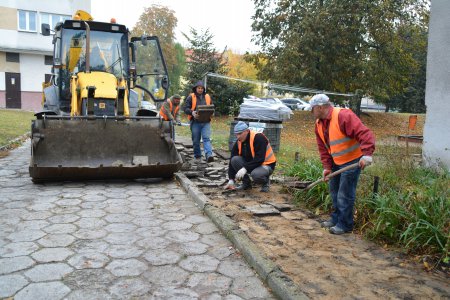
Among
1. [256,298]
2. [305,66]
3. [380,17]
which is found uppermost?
[380,17]

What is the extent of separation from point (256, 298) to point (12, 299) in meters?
1.90

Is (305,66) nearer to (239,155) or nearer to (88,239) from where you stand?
(239,155)

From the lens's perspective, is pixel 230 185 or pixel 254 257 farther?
pixel 230 185

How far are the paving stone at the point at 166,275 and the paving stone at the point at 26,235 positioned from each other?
4.98ft

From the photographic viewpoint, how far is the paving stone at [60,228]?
4539 millimetres

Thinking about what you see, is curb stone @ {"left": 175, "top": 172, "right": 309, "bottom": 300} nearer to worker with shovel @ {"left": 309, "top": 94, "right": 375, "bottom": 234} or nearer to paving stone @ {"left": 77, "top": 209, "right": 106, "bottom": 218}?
worker with shovel @ {"left": 309, "top": 94, "right": 375, "bottom": 234}

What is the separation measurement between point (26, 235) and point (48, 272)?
106 centimetres

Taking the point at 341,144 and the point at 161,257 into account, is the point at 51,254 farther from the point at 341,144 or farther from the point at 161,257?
the point at 341,144

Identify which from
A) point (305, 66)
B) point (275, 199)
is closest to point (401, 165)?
point (275, 199)

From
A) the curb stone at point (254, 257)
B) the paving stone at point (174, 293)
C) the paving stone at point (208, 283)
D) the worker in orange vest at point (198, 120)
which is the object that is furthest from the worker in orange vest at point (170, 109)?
the paving stone at point (174, 293)

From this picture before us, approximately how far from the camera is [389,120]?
23.5m

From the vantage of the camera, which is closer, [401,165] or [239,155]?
[401,165]

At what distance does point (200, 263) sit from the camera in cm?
386

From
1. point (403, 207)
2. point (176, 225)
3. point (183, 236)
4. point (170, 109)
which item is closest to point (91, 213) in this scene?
point (176, 225)
